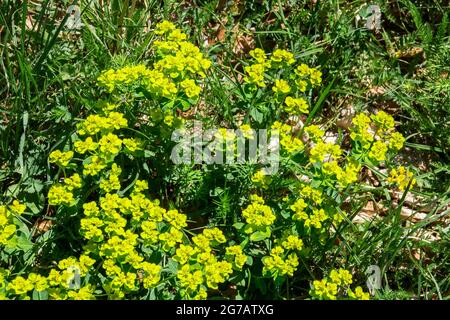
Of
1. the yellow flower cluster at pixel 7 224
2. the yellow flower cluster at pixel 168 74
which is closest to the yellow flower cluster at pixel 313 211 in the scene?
the yellow flower cluster at pixel 168 74

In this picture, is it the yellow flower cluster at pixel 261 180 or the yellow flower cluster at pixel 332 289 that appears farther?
the yellow flower cluster at pixel 261 180

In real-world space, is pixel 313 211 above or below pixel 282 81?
below

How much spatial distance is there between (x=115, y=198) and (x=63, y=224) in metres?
0.36

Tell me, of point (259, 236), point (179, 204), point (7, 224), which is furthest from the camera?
point (179, 204)

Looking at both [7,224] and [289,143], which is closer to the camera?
[7,224]

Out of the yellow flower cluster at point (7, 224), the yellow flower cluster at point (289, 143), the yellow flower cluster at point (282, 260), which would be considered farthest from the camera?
the yellow flower cluster at point (289, 143)

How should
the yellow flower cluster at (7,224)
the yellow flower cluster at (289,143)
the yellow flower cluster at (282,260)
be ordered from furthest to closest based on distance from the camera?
the yellow flower cluster at (289,143), the yellow flower cluster at (282,260), the yellow flower cluster at (7,224)

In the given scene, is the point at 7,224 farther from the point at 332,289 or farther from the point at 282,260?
the point at 332,289

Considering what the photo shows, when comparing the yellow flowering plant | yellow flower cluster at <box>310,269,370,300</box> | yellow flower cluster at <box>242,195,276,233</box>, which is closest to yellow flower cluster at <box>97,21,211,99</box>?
the yellow flowering plant

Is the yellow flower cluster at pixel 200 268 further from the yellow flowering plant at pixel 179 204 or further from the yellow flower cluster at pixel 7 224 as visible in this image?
the yellow flower cluster at pixel 7 224

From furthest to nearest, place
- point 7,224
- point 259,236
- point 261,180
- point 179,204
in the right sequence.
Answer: point 179,204 < point 261,180 < point 259,236 < point 7,224

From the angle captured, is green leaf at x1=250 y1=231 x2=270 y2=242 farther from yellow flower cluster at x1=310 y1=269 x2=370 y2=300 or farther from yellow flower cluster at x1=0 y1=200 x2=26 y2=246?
yellow flower cluster at x1=0 y1=200 x2=26 y2=246

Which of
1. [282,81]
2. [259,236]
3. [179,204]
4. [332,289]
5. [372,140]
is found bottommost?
[332,289]

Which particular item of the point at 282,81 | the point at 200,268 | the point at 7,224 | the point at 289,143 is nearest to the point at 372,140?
the point at 289,143
